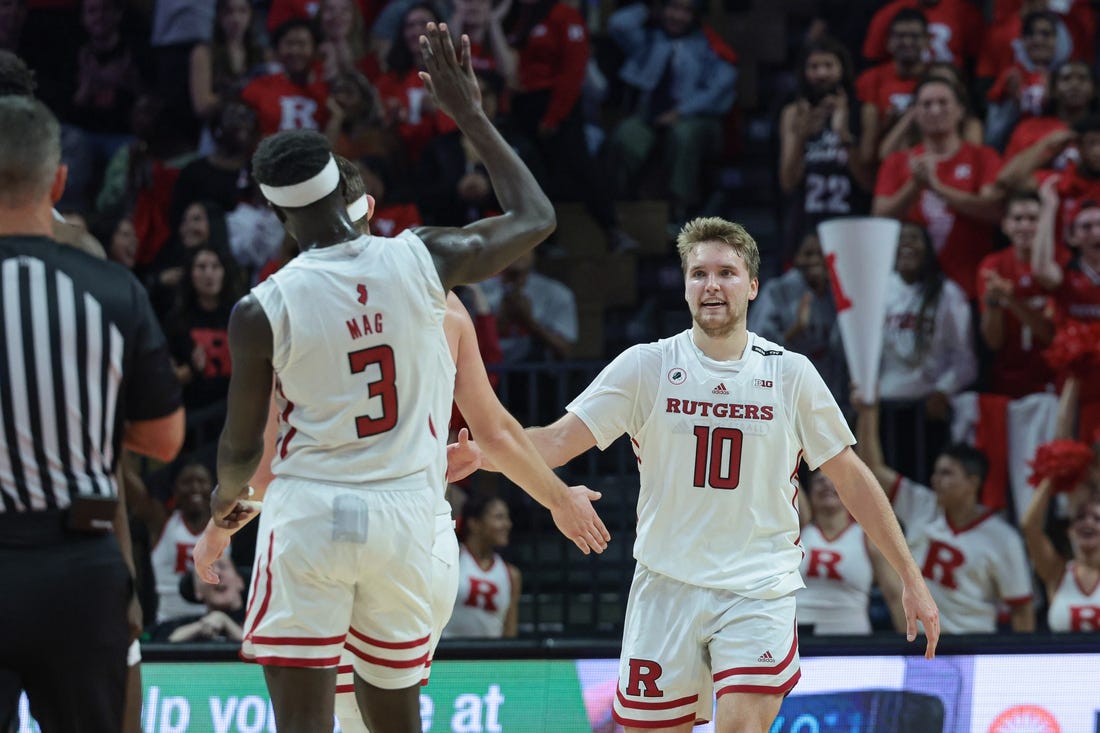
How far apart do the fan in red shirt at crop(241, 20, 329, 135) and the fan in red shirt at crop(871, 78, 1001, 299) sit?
13.8 feet

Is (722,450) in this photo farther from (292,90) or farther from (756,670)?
(292,90)

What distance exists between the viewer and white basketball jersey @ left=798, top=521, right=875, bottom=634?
8812mm

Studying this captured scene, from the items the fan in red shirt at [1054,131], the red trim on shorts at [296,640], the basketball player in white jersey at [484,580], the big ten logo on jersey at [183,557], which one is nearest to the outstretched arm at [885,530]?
the red trim on shorts at [296,640]

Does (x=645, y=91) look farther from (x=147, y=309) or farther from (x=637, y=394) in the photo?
(x=147, y=309)

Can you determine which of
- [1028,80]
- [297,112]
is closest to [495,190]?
[1028,80]

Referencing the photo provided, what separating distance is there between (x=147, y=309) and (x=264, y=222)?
23.5 ft

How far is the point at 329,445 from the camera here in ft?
15.2

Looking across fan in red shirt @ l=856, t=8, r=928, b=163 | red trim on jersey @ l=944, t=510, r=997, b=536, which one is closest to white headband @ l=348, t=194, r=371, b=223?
red trim on jersey @ l=944, t=510, r=997, b=536

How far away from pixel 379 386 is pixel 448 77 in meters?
1.02

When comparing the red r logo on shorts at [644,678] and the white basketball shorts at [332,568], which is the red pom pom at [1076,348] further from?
the white basketball shorts at [332,568]

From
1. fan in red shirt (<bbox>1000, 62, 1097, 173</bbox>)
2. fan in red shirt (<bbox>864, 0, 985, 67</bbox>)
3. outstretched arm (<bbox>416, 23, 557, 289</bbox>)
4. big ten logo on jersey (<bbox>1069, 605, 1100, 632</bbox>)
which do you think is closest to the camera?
A: outstretched arm (<bbox>416, 23, 557, 289</bbox>)

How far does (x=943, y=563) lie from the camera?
9055 millimetres

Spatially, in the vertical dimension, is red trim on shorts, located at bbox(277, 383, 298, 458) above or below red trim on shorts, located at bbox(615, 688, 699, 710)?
above

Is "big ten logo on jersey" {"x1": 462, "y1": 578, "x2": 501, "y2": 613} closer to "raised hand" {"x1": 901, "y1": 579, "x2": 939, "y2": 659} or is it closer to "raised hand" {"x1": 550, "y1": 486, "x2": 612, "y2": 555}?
"raised hand" {"x1": 550, "y1": 486, "x2": 612, "y2": 555}
